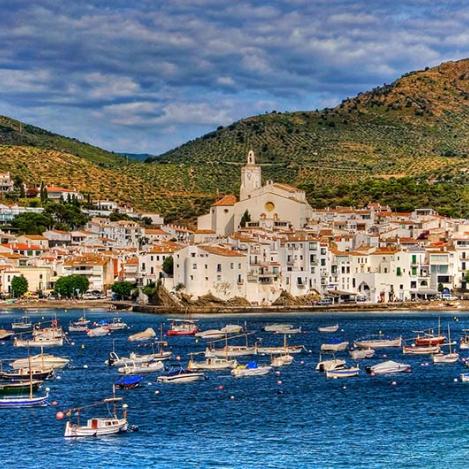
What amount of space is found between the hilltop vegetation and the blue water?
75353mm

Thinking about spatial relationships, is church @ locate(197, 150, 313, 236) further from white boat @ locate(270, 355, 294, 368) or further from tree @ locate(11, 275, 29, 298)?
white boat @ locate(270, 355, 294, 368)

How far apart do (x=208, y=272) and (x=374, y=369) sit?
37093 mm

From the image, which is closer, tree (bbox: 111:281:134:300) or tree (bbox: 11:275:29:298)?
tree (bbox: 111:281:134:300)

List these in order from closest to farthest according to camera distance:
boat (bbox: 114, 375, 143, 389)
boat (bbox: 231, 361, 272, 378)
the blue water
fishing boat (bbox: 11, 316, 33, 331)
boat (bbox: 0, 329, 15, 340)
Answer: the blue water < boat (bbox: 114, 375, 143, 389) < boat (bbox: 231, 361, 272, 378) < boat (bbox: 0, 329, 15, 340) < fishing boat (bbox: 11, 316, 33, 331)

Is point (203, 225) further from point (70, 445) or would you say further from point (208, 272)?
point (70, 445)

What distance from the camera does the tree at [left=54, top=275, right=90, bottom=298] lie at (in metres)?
106

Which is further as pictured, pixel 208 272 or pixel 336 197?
pixel 336 197

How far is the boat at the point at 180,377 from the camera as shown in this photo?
54.9 m

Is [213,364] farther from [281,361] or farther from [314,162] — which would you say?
[314,162]

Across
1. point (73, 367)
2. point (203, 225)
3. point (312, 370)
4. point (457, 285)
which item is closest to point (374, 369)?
point (312, 370)

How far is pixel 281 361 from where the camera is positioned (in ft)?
197

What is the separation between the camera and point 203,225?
399ft

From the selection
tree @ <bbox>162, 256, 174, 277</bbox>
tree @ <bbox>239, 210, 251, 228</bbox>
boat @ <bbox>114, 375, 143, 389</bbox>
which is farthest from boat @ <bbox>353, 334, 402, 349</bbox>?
tree @ <bbox>239, 210, 251, 228</bbox>

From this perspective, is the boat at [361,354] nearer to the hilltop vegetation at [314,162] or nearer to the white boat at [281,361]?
the white boat at [281,361]
